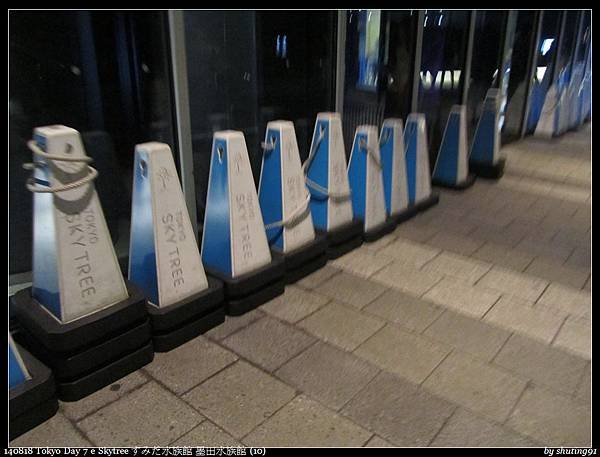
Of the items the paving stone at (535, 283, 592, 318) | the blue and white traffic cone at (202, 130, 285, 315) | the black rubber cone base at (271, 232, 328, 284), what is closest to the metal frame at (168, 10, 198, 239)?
the blue and white traffic cone at (202, 130, 285, 315)

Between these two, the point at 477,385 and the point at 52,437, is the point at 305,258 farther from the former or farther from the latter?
the point at 52,437

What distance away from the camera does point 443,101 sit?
525cm

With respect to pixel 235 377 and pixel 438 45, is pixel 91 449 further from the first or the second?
pixel 438 45

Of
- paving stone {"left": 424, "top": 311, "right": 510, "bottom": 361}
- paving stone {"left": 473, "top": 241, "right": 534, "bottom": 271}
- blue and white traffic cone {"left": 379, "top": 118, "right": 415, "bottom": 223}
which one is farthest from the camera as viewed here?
blue and white traffic cone {"left": 379, "top": 118, "right": 415, "bottom": 223}

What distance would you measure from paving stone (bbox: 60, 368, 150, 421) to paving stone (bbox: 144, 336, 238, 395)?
0.21 ft

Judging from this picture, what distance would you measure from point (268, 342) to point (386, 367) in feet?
1.87

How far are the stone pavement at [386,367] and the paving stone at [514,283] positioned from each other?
0.01 meters

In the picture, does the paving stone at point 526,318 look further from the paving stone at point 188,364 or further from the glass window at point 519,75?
the glass window at point 519,75

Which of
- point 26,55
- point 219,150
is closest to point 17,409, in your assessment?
point 219,150

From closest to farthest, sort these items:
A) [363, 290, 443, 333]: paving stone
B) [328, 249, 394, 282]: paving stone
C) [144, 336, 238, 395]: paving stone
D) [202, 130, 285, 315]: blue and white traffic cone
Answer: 1. [144, 336, 238, 395]: paving stone
2. [202, 130, 285, 315]: blue and white traffic cone
3. [363, 290, 443, 333]: paving stone
4. [328, 249, 394, 282]: paving stone

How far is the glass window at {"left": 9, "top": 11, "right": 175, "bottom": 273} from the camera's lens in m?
2.20

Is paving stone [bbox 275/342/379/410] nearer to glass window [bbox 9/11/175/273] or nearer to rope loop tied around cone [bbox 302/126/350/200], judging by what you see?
rope loop tied around cone [bbox 302/126/350/200]

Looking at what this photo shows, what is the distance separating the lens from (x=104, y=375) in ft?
6.32

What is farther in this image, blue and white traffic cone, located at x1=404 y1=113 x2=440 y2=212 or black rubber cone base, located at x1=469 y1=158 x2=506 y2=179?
black rubber cone base, located at x1=469 y1=158 x2=506 y2=179
